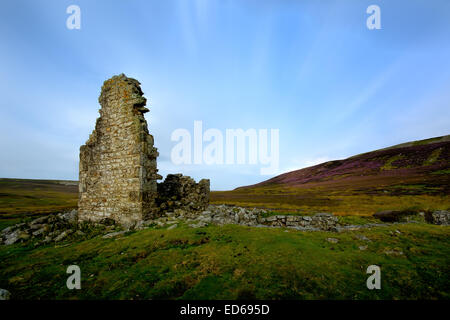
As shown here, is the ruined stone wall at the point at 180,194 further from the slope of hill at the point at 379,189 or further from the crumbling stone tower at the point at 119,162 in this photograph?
the slope of hill at the point at 379,189

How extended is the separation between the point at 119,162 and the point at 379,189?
122ft

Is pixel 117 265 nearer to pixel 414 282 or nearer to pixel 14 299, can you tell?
pixel 14 299

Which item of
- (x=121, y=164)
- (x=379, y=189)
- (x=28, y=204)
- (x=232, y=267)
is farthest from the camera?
(x=28, y=204)

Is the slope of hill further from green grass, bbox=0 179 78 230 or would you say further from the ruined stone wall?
green grass, bbox=0 179 78 230

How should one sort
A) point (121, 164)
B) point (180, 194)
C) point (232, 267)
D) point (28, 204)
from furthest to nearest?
1. point (28, 204)
2. point (180, 194)
3. point (121, 164)
4. point (232, 267)

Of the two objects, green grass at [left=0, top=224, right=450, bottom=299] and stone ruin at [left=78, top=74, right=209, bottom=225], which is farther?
stone ruin at [left=78, top=74, right=209, bottom=225]

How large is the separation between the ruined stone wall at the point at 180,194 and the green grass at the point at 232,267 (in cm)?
440

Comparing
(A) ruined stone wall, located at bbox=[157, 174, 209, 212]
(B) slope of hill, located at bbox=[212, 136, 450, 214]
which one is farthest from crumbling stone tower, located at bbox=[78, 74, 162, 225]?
(B) slope of hill, located at bbox=[212, 136, 450, 214]

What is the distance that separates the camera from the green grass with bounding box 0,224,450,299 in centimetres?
402

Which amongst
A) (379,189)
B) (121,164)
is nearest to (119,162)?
(121,164)

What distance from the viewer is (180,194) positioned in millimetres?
13234

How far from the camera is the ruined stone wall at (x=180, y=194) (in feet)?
39.7

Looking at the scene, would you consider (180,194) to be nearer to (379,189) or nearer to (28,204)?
(379,189)

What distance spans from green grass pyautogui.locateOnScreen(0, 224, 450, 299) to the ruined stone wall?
4400mm
